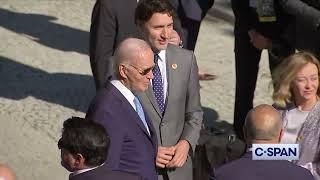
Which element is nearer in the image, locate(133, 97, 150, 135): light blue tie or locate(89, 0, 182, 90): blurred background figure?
locate(133, 97, 150, 135): light blue tie

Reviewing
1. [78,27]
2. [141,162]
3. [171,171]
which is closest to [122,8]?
[171,171]

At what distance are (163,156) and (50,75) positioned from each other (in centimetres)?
369

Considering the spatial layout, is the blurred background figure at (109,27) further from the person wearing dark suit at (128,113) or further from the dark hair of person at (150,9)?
the person wearing dark suit at (128,113)

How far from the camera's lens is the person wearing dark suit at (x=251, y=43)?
263 inches

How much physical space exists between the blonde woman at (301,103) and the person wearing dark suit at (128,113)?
1.04 m

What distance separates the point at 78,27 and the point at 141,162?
5.60 metres

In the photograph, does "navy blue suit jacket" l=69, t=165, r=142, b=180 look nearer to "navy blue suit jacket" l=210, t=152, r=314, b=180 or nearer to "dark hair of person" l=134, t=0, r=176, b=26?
"navy blue suit jacket" l=210, t=152, r=314, b=180

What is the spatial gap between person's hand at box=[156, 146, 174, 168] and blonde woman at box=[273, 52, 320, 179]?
70 centimetres

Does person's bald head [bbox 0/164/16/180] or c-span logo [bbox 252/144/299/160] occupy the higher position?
c-span logo [bbox 252/144/299/160]

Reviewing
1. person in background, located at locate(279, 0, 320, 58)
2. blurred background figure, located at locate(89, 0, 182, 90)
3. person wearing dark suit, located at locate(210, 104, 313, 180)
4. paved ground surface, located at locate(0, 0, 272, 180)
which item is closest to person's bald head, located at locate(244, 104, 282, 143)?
person wearing dark suit, located at locate(210, 104, 313, 180)

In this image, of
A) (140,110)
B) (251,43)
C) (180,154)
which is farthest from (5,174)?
(251,43)

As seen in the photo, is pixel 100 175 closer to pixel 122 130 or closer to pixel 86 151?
pixel 86 151

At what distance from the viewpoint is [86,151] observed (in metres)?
4.21

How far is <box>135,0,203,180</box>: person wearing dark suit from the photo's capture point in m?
5.32
